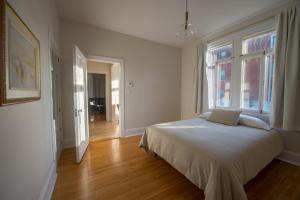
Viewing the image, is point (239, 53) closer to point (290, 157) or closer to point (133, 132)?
point (290, 157)

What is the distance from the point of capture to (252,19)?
2.68 meters

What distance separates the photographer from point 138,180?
1.90 metres

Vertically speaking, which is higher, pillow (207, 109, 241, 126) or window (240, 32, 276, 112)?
window (240, 32, 276, 112)

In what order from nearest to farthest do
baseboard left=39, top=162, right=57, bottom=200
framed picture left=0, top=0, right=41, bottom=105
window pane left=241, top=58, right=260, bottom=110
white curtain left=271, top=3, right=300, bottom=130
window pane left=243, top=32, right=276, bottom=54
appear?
framed picture left=0, top=0, right=41, bottom=105 < baseboard left=39, top=162, right=57, bottom=200 < white curtain left=271, top=3, right=300, bottom=130 < window pane left=243, top=32, right=276, bottom=54 < window pane left=241, top=58, right=260, bottom=110

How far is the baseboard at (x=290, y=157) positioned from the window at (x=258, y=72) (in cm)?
79

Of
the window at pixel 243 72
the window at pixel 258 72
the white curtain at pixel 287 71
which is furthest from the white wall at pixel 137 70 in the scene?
the white curtain at pixel 287 71

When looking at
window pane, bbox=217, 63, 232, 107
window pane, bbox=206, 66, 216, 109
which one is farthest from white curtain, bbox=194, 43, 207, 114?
window pane, bbox=217, 63, 232, 107

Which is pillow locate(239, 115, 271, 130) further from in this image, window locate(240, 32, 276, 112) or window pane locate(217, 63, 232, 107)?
window pane locate(217, 63, 232, 107)

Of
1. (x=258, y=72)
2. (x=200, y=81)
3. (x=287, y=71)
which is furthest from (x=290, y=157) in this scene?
(x=200, y=81)

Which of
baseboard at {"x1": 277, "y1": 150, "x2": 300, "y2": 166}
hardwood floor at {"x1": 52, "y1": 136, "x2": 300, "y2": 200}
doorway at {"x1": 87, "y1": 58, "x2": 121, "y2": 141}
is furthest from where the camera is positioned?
doorway at {"x1": 87, "y1": 58, "x2": 121, "y2": 141}

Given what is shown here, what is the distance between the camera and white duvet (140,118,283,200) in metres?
1.27

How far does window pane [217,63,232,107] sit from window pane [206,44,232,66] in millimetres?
208

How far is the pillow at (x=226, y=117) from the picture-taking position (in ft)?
8.45

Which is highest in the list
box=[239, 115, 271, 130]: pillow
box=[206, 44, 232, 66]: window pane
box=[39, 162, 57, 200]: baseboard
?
box=[206, 44, 232, 66]: window pane
